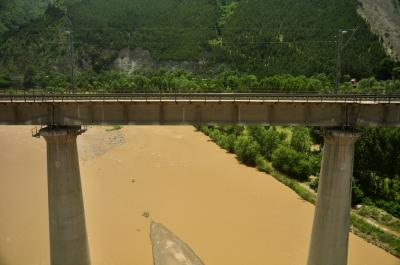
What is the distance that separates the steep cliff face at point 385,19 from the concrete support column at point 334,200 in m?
80.4

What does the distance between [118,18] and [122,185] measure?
10758 centimetres

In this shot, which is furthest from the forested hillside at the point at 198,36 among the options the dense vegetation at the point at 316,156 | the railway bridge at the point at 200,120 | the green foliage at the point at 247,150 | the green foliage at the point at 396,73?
the railway bridge at the point at 200,120

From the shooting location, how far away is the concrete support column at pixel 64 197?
62.5ft

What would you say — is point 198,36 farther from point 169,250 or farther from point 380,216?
point 169,250

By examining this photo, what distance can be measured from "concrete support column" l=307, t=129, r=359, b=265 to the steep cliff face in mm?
80396

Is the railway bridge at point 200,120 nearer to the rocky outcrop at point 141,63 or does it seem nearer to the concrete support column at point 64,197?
the concrete support column at point 64,197

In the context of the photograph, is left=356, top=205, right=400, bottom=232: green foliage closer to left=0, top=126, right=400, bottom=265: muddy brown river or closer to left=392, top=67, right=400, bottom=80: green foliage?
left=0, top=126, right=400, bottom=265: muddy brown river

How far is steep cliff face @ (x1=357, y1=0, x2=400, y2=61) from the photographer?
92312mm

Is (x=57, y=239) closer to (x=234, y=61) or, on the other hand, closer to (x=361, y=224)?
(x=361, y=224)

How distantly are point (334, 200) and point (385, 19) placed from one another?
304 feet

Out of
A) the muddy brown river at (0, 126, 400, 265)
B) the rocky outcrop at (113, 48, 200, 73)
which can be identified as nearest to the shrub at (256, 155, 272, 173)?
the muddy brown river at (0, 126, 400, 265)

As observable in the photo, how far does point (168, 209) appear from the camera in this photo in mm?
31094

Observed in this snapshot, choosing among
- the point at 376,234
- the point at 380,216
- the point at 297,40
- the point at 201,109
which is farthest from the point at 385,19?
the point at 201,109

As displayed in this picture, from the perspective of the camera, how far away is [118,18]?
134 m
